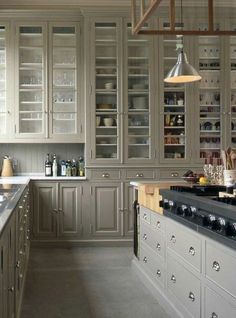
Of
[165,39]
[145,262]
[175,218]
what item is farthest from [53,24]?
[175,218]

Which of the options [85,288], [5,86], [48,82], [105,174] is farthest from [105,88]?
[85,288]

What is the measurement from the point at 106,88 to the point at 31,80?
3.19ft

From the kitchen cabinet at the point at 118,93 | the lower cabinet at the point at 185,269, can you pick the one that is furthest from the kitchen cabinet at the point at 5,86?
the lower cabinet at the point at 185,269

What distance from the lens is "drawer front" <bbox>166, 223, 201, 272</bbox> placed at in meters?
2.86

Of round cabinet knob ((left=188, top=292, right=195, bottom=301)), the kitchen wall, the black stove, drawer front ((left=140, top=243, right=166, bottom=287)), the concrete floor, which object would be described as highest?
the kitchen wall

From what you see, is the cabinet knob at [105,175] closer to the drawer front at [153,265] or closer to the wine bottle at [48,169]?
the wine bottle at [48,169]

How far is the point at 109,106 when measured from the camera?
6246mm

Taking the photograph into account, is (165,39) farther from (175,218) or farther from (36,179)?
(175,218)

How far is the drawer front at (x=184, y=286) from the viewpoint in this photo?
9.39 feet

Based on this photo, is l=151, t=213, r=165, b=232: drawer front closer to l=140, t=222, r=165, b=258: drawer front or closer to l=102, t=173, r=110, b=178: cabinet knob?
l=140, t=222, r=165, b=258: drawer front

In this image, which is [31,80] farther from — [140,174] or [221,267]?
[221,267]

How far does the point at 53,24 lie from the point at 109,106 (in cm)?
126

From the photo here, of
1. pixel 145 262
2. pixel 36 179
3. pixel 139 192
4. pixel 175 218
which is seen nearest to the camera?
pixel 175 218

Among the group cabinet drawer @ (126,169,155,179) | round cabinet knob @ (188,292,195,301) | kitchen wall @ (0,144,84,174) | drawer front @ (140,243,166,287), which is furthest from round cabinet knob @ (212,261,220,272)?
kitchen wall @ (0,144,84,174)
